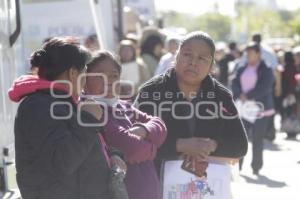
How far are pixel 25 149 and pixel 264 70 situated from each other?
6459mm

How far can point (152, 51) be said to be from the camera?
10.4 meters

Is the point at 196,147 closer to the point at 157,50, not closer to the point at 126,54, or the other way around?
the point at 126,54

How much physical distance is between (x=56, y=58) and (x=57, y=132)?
14.0 inches

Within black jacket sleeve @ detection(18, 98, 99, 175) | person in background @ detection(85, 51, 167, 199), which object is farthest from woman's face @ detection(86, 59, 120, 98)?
black jacket sleeve @ detection(18, 98, 99, 175)

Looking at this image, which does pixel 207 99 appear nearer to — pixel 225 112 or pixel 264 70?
pixel 225 112

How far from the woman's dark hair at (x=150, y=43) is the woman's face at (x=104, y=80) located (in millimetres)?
6248

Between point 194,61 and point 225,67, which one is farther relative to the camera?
point 225,67

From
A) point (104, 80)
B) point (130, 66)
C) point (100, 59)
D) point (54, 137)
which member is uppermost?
point (100, 59)

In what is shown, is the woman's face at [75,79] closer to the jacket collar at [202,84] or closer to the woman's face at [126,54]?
the jacket collar at [202,84]

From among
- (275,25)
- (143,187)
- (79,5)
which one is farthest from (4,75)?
(275,25)

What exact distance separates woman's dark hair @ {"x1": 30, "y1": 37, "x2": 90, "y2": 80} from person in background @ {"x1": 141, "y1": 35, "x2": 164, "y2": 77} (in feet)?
22.6

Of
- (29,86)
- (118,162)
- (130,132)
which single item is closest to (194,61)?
(130,132)

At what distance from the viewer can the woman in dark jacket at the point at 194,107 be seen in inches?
165

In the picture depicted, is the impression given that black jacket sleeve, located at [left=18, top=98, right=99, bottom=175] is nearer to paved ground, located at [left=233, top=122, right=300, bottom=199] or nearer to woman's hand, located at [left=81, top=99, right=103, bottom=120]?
woman's hand, located at [left=81, top=99, right=103, bottom=120]
